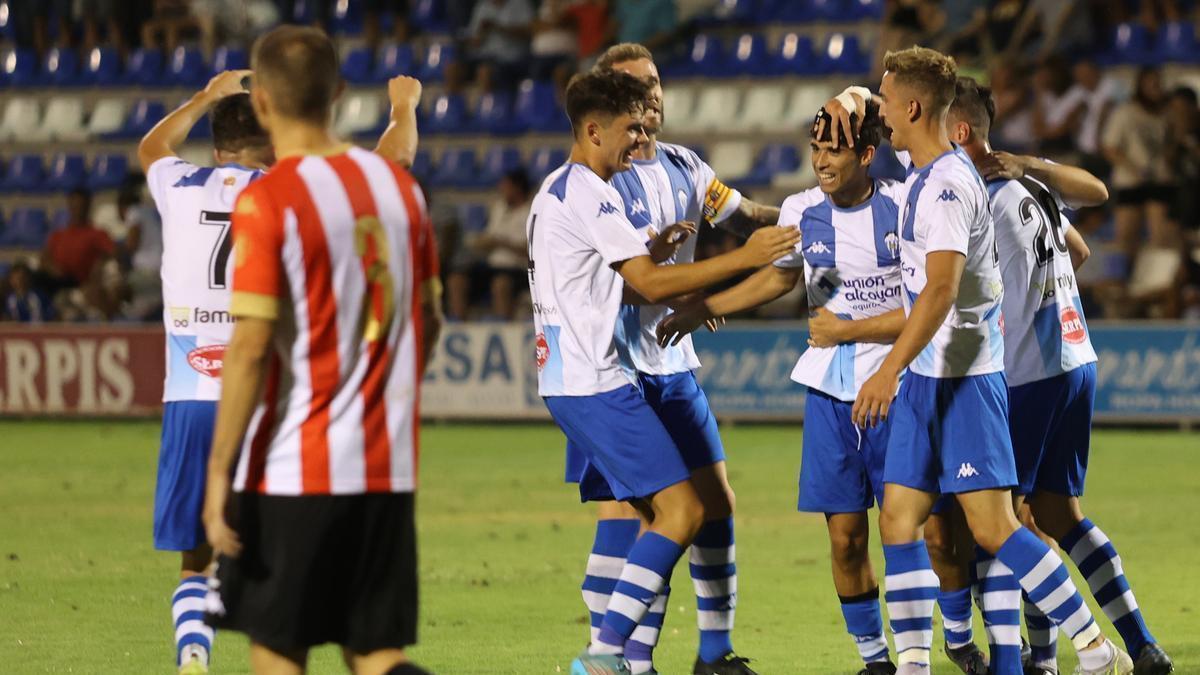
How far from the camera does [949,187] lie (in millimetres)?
5961

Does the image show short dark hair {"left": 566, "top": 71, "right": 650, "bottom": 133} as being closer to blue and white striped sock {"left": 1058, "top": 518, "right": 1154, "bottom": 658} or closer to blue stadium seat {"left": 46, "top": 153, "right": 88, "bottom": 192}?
blue and white striped sock {"left": 1058, "top": 518, "right": 1154, "bottom": 658}

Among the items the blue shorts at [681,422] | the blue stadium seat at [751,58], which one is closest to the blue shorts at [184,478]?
the blue shorts at [681,422]

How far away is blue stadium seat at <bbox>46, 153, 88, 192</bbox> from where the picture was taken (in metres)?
24.7

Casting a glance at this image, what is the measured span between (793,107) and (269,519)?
17.8 metres

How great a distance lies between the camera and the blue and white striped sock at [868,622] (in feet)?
21.5

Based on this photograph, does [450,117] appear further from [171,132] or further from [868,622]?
[868,622]

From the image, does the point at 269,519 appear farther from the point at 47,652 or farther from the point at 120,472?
the point at 120,472

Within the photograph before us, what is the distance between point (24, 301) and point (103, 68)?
5777 millimetres

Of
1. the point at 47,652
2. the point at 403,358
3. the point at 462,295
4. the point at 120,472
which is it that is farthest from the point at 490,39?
the point at 403,358

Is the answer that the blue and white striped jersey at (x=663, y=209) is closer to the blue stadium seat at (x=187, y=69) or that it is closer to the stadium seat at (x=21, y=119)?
the blue stadium seat at (x=187, y=69)

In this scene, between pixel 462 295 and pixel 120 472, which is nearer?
pixel 120 472

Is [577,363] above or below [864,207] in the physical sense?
below

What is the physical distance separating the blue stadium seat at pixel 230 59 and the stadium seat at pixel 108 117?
1.59m

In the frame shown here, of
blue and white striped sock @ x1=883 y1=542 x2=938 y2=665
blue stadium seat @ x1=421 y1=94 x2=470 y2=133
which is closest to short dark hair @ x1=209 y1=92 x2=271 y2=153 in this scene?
blue and white striped sock @ x1=883 y1=542 x2=938 y2=665
